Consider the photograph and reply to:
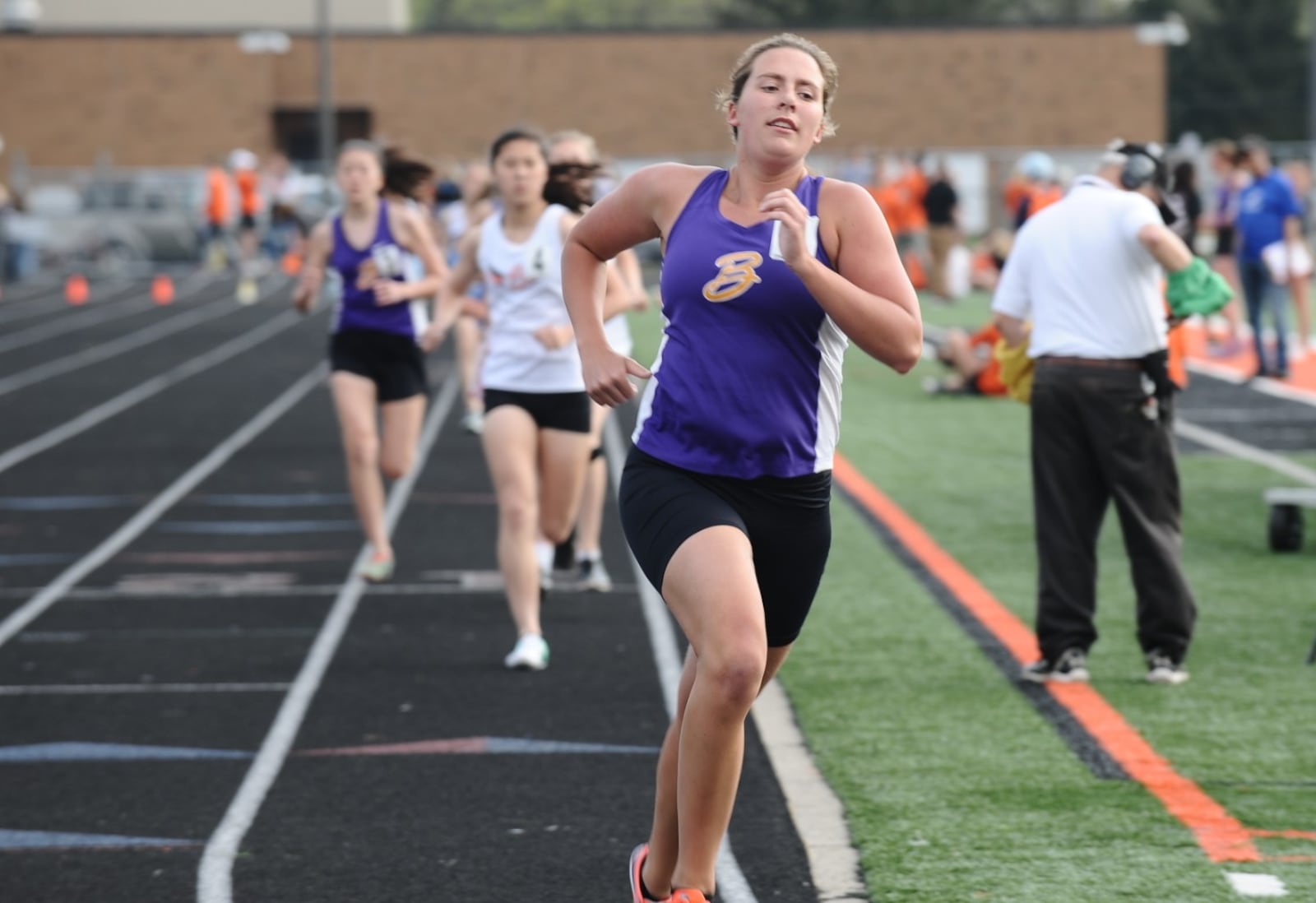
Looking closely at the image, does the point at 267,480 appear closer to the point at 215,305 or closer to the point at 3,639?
the point at 3,639

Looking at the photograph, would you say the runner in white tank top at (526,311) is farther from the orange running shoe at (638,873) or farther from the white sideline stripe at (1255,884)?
the white sideline stripe at (1255,884)

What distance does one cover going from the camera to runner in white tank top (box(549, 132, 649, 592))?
8859 mm

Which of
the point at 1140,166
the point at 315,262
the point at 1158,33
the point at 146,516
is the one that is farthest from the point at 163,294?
the point at 1140,166

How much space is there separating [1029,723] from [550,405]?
248 cm

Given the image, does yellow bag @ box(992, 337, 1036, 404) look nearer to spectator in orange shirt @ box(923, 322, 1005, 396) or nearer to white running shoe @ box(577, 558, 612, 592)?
white running shoe @ box(577, 558, 612, 592)

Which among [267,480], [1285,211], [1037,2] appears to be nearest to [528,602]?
[267,480]

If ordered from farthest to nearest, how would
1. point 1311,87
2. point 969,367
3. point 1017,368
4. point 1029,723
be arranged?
point 1311,87 → point 969,367 → point 1017,368 → point 1029,723

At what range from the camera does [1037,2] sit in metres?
99.5

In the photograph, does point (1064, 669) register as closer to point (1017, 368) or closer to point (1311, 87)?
point (1017, 368)

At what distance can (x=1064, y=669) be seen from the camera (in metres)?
7.86

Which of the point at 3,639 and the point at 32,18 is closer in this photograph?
the point at 3,639

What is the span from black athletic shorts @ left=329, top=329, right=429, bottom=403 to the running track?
3.17ft

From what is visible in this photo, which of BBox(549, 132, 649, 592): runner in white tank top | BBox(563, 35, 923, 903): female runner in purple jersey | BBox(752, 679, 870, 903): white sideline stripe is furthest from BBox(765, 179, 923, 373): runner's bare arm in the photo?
BBox(549, 132, 649, 592): runner in white tank top

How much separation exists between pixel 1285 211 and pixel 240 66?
42.2 meters
